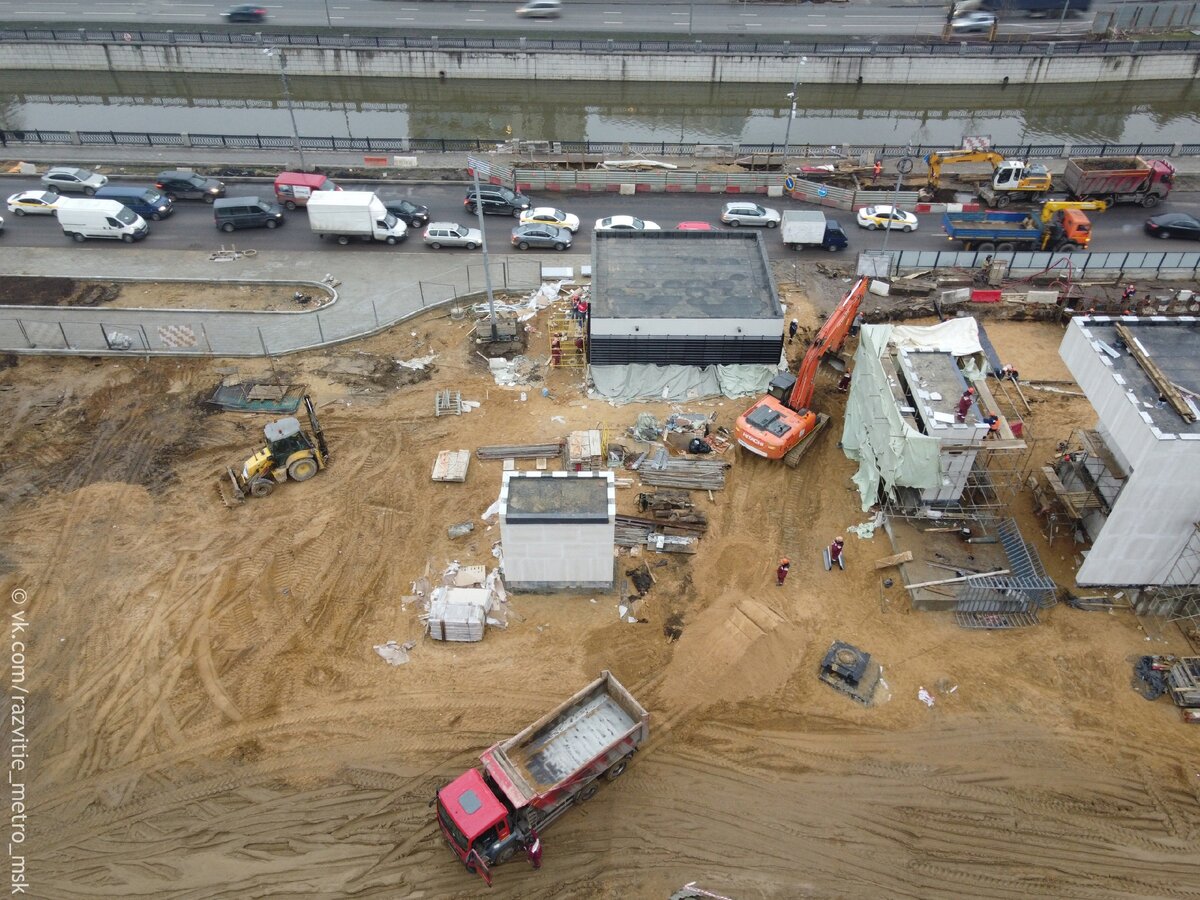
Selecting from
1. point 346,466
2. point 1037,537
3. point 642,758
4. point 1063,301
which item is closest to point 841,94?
point 1063,301

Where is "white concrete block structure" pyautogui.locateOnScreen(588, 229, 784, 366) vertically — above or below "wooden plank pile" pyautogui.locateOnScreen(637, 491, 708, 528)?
above

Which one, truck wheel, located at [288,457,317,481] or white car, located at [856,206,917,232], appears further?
white car, located at [856,206,917,232]

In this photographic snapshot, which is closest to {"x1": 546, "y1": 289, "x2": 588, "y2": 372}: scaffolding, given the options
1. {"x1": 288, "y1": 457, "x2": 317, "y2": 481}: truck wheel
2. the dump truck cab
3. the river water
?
{"x1": 288, "y1": 457, "x2": 317, "y2": 481}: truck wheel

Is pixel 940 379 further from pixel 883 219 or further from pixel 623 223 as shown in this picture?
pixel 883 219

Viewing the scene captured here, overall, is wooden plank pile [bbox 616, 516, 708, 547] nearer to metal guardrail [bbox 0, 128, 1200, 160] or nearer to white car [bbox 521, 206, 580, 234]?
white car [bbox 521, 206, 580, 234]

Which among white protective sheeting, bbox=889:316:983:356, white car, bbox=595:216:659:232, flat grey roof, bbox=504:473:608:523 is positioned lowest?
flat grey roof, bbox=504:473:608:523

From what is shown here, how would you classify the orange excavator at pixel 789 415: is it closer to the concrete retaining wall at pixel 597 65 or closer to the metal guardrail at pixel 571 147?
the metal guardrail at pixel 571 147

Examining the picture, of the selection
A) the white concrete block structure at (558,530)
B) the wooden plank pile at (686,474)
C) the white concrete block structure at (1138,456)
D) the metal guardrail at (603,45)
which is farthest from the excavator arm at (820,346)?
the metal guardrail at (603,45)

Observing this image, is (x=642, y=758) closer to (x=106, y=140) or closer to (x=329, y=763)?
(x=329, y=763)
